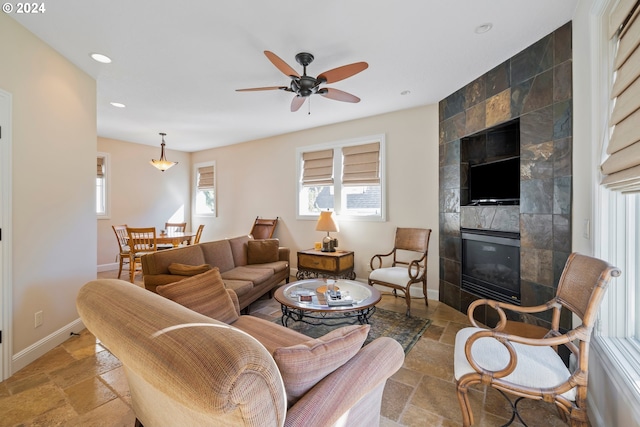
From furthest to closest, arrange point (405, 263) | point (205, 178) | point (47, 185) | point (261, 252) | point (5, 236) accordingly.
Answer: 1. point (205, 178)
2. point (261, 252)
3. point (405, 263)
4. point (47, 185)
5. point (5, 236)

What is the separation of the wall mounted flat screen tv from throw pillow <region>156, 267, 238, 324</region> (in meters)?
2.82

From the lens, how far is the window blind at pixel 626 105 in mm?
1214

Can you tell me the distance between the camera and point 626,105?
128 centimetres

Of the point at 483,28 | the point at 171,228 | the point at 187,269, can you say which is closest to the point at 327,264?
the point at 187,269

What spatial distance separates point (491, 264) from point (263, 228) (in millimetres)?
3869

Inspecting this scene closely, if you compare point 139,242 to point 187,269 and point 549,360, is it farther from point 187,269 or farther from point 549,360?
point 549,360

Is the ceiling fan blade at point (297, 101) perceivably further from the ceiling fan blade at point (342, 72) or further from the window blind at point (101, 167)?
the window blind at point (101, 167)

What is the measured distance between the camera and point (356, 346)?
3.65 ft

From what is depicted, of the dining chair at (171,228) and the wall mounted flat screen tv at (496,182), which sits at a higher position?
the wall mounted flat screen tv at (496,182)

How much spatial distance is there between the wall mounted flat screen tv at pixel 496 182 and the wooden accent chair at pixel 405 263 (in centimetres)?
79

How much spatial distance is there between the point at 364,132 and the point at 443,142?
4.16 feet

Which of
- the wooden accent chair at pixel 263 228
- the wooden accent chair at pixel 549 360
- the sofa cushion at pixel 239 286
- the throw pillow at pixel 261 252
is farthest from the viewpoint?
the wooden accent chair at pixel 263 228

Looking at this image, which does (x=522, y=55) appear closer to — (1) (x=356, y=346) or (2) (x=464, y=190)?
(2) (x=464, y=190)

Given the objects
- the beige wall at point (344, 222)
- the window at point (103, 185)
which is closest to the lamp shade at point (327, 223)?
the beige wall at point (344, 222)
